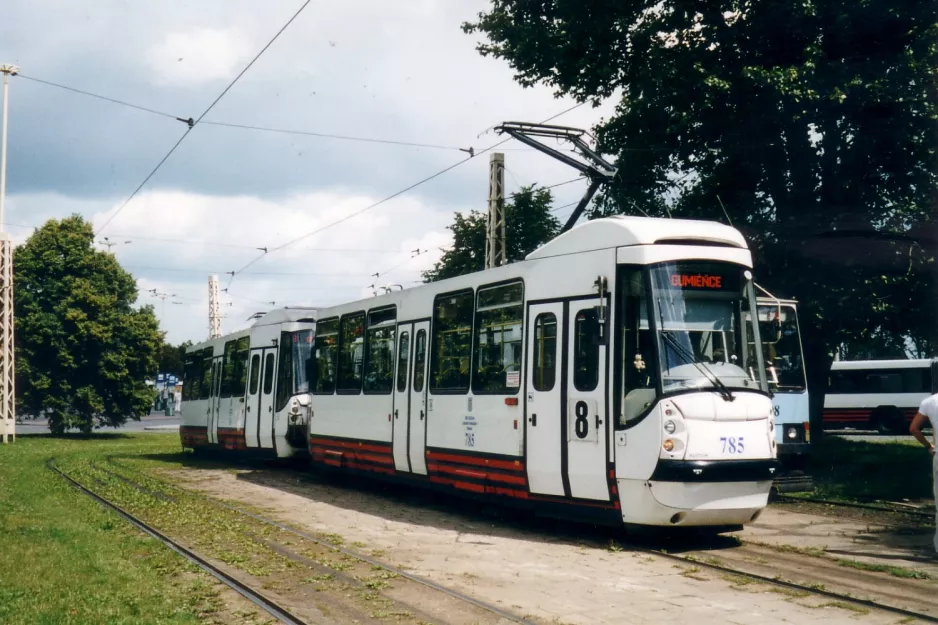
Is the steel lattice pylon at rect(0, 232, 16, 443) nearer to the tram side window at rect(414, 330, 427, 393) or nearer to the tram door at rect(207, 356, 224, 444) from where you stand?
the tram door at rect(207, 356, 224, 444)

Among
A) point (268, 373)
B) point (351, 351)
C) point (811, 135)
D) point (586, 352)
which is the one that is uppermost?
point (811, 135)

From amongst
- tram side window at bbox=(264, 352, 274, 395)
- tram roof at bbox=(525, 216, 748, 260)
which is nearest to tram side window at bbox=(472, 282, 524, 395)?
tram roof at bbox=(525, 216, 748, 260)

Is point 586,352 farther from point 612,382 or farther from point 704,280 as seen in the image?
point 704,280

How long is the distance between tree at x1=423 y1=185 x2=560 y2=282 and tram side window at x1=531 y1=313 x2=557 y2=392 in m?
27.5

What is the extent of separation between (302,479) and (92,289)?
1168 inches

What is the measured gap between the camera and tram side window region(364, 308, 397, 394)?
16203mm

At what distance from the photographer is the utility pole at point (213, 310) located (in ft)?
200

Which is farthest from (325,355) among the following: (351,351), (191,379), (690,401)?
(191,379)

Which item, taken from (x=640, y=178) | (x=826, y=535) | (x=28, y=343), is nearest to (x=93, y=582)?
(x=826, y=535)

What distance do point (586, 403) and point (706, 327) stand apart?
1.55m

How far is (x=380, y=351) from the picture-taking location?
16.7 metres

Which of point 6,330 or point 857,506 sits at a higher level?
point 6,330

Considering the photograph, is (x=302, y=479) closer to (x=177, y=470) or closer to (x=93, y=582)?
(x=177, y=470)

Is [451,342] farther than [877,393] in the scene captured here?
No
